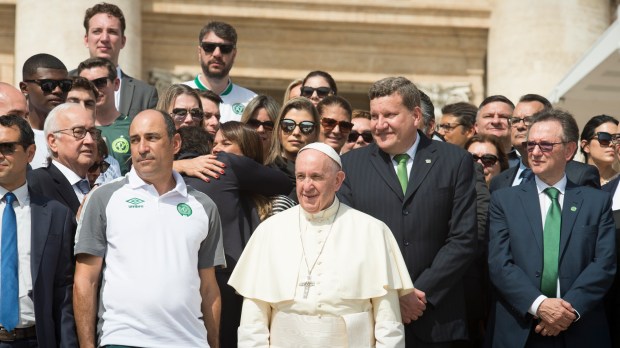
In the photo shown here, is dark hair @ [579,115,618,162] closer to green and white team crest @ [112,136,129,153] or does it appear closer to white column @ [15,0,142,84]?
green and white team crest @ [112,136,129,153]

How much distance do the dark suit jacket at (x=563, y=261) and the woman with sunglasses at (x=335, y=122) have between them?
5.17ft

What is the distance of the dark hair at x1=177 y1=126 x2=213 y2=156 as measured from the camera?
720 centimetres

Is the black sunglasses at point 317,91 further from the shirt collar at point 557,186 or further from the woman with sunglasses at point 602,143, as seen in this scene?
the shirt collar at point 557,186

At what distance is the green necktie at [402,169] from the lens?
23.2 ft

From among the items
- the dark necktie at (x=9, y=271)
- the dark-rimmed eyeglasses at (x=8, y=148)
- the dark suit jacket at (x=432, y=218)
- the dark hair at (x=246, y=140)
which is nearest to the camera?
the dark necktie at (x=9, y=271)

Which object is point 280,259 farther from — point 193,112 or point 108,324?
point 193,112

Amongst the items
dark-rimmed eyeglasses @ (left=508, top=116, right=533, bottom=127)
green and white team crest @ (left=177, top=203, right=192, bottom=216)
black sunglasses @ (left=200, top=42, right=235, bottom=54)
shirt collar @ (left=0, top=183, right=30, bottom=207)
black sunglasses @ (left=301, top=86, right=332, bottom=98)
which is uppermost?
black sunglasses @ (left=200, top=42, right=235, bottom=54)

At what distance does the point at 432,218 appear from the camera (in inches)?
273

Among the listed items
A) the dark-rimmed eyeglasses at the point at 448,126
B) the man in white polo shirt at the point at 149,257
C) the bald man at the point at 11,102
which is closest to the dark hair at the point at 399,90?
the man in white polo shirt at the point at 149,257

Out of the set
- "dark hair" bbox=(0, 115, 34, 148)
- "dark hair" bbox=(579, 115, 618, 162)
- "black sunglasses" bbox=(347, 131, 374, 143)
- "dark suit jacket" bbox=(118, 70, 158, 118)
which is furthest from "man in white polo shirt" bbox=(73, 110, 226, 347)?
"dark hair" bbox=(579, 115, 618, 162)

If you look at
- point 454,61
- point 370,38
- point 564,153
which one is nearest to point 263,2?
point 370,38

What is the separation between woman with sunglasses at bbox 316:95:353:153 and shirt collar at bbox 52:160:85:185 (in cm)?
197

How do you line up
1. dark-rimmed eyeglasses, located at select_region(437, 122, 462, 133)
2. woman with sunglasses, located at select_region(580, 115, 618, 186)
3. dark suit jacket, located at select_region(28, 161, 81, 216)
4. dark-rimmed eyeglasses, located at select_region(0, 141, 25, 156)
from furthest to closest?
dark-rimmed eyeglasses, located at select_region(437, 122, 462, 133)
woman with sunglasses, located at select_region(580, 115, 618, 186)
dark suit jacket, located at select_region(28, 161, 81, 216)
dark-rimmed eyeglasses, located at select_region(0, 141, 25, 156)

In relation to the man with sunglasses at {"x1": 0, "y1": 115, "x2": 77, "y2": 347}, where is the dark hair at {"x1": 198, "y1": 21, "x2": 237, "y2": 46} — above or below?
above
